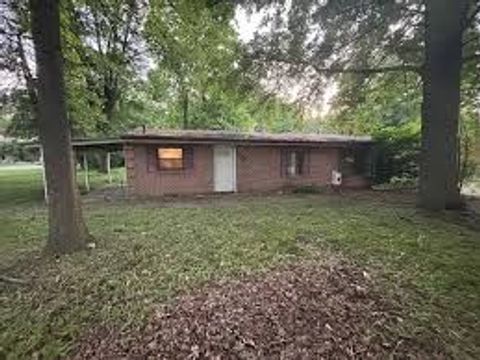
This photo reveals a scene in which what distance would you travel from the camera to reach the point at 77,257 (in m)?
6.08

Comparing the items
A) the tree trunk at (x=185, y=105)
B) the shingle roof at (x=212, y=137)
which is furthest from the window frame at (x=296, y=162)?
the tree trunk at (x=185, y=105)

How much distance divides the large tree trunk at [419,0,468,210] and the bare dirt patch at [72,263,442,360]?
661 cm

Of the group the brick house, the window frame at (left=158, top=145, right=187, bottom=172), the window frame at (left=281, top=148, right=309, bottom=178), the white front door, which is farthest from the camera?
the window frame at (left=281, top=148, right=309, bottom=178)

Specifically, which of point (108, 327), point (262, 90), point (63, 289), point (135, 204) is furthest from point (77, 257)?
point (262, 90)

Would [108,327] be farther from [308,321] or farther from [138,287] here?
[308,321]

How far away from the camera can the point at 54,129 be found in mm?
A: 6215

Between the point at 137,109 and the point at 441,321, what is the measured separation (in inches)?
1083

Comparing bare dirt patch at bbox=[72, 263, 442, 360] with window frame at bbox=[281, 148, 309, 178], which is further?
window frame at bbox=[281, 148, 309, 178]

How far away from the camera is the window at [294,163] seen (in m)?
18.2

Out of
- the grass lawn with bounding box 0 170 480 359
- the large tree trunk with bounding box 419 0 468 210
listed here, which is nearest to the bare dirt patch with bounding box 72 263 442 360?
the grass lawn with bounding box 0 170 480 359

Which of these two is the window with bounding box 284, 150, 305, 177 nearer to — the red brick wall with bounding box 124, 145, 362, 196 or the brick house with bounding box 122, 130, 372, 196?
the brick house with bounding box 122, 130, 372, 196

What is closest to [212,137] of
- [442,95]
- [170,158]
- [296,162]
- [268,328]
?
[170,158]

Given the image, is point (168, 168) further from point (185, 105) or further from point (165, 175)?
point (185, 105)

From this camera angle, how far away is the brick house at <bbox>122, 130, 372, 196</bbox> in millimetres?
15023
